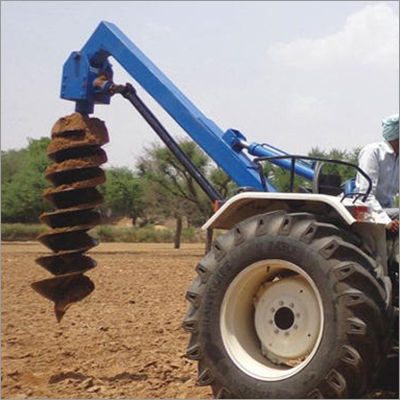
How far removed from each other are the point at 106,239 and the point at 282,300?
132 feet

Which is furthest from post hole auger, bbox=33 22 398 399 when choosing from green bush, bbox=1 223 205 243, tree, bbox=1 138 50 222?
green bush, bbox=1 223 205 243

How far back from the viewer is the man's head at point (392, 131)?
4715 mm

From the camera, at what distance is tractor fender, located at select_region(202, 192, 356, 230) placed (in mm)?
4203

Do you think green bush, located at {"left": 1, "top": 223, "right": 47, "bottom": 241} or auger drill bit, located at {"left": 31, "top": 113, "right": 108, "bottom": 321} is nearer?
auger drill bit, located at {"left": 31, "top": 113, "right": 108, "bottom": 321}

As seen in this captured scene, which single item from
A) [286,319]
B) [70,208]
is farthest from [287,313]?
[70,208]

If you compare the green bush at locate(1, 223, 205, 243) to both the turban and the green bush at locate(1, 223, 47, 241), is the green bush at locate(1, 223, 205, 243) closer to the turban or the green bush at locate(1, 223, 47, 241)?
the green bush at locate(1, 223, 47, 241)

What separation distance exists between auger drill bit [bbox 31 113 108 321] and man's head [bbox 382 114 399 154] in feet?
7.91

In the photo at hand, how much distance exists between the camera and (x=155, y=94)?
19.5ft

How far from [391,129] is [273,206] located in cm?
92

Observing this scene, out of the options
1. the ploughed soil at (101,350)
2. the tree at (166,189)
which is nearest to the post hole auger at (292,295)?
the ploughed soil at (101,350)

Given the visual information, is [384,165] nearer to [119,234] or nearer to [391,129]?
[391,129]

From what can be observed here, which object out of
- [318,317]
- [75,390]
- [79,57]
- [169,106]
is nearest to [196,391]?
[75,390]

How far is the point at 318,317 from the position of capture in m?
4.06

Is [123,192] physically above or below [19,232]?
above
